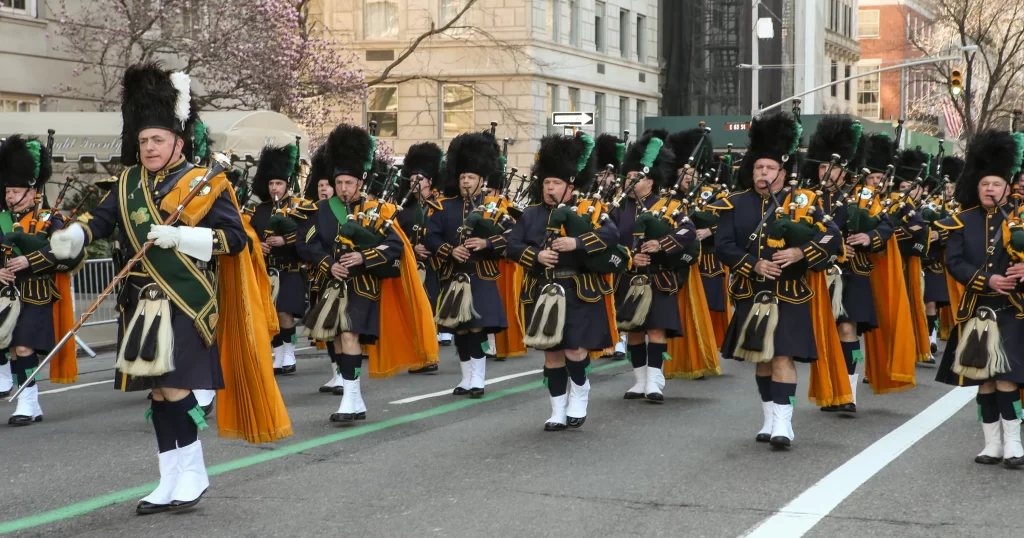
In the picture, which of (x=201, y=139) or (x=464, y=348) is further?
(x=464, y=348)

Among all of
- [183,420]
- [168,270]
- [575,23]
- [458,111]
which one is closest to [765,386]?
[183,420]

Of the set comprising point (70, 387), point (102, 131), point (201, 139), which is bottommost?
point (70, 387)

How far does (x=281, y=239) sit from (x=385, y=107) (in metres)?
27.1

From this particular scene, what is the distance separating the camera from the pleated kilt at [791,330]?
335 inches

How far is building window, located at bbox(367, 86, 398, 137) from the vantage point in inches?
1548

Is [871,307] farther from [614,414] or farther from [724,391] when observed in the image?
[614,414]

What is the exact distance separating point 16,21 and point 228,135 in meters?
6.02

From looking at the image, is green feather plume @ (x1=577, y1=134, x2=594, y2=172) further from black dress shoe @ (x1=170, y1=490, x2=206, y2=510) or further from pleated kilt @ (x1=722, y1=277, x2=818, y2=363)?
black dress shoe @ (x1=170, y1=490, x2=206, y2=510)

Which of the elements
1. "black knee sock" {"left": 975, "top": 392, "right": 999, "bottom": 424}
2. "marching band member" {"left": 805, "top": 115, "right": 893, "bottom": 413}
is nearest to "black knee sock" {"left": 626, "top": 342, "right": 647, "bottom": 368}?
"marching band member" {"left": 805, "top": 115, "right": 893, "bottom": 413}

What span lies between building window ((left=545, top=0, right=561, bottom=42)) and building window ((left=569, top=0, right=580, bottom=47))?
1.34 metres

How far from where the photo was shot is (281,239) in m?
12.7

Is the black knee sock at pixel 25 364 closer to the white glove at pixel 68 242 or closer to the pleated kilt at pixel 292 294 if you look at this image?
the pleated kilt at pixel 292 294

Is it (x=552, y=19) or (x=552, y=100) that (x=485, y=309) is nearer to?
(x=552, y=100)

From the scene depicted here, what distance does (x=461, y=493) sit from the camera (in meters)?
7.00
